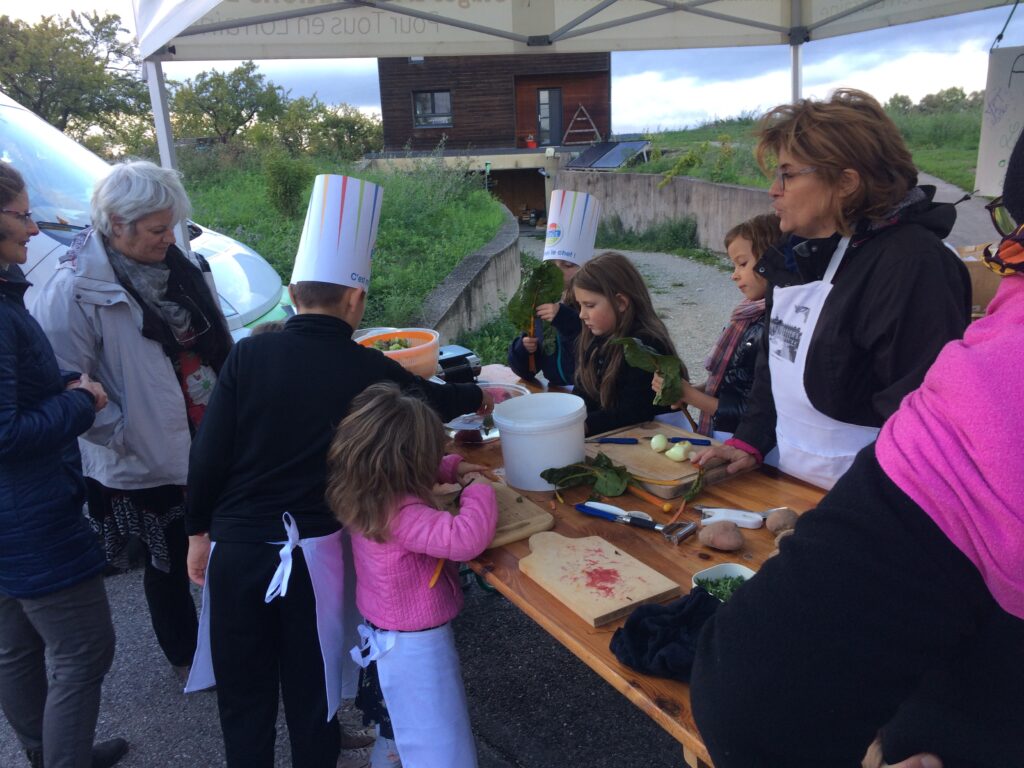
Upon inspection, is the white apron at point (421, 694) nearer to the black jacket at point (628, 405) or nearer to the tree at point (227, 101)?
the black jacket at point (628, 405)

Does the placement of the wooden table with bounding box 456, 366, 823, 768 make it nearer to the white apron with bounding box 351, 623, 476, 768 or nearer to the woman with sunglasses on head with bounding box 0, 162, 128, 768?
the white apron with bounding box 351, 623, 476, 768

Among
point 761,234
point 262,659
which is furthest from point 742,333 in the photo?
point 262,659

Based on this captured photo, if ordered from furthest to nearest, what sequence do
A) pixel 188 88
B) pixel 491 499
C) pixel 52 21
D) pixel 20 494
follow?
pixel 188 88, pixel 52 21, pixel 20 494, pixel 491 499

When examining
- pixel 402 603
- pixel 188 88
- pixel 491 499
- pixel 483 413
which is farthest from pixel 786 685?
pixel 188 88

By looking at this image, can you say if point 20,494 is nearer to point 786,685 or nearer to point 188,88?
point 786,685

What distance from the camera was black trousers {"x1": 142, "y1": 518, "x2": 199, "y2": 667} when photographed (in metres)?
2.83

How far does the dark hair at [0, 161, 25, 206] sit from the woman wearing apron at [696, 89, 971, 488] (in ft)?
7.19

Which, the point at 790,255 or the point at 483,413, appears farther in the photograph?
the point at 483,413

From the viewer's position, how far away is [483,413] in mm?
2713

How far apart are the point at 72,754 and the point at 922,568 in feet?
8.35

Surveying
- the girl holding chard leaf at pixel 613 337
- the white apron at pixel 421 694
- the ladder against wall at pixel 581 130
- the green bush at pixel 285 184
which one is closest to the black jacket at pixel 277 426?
the white apron at pixel 421 694

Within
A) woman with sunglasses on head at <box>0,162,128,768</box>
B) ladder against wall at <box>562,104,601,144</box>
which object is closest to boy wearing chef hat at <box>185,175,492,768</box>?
woman with sunglasses on head at <box>0,162,128,768</box>

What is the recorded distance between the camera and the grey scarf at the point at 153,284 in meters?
2.55

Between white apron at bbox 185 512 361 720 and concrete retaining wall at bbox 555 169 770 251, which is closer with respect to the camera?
white apron at bbox 185 512 361 720
